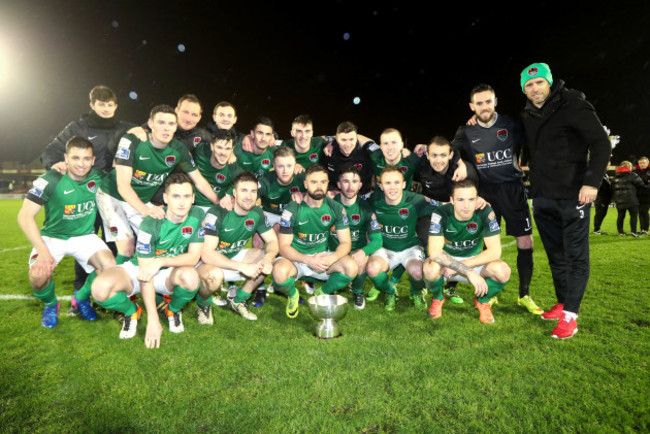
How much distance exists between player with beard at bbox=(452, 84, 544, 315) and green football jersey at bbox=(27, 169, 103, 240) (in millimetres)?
4507

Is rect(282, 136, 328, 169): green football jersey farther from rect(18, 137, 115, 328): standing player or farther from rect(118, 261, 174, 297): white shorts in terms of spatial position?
rect(18, 137, 115, 328): standing player

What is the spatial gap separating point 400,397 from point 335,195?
2877 millimetres

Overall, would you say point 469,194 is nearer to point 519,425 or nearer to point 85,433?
point 519,425

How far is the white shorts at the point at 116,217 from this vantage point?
14.6 feet

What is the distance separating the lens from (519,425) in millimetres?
2193

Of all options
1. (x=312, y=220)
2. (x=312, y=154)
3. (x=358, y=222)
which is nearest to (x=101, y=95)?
(x=312, y=154)

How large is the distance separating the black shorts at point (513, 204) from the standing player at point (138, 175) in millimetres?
3553

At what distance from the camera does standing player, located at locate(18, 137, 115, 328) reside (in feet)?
12.4

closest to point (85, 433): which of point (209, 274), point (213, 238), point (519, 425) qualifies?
point (209, 274)

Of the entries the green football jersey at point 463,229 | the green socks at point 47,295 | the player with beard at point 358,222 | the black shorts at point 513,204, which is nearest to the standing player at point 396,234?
the player with beard at point 358,222

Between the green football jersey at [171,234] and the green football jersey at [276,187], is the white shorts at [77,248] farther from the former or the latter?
the green football jersey at [276,187]

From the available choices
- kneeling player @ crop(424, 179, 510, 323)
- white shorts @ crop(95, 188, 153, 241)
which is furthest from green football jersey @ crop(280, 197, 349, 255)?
white shorts @ crop(95, 188, 153, 241)

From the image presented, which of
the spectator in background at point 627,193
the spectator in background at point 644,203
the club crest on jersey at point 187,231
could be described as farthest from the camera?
the spectator in background at point 644,203

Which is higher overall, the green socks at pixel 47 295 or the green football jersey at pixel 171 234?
the green football jersey at pixel 171 234
